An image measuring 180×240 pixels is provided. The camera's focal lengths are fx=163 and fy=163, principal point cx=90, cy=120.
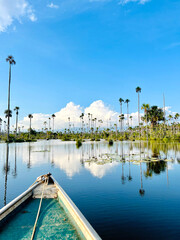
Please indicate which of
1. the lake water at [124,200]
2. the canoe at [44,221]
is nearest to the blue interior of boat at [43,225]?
the canoe at [44,221]

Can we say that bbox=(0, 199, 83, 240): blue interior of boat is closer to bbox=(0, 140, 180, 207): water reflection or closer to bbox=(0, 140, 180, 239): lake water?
bbox=(0, 140, 180, 239): lake water

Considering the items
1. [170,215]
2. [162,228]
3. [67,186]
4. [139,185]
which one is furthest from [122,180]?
[162,228]

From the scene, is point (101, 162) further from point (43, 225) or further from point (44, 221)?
point (43, 225)

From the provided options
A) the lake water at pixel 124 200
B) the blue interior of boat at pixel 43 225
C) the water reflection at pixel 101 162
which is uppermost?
the blue interior of boat at pixel 43 225

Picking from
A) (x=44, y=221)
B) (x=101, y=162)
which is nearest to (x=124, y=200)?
(x=44, y=221)

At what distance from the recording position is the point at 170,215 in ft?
27.9

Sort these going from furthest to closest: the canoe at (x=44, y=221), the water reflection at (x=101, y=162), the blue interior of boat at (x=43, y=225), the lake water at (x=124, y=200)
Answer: the water reflection at (x=101, y=162)
the lake water at (x=124, y=200)
the blue interior of boat at (x=43, y=225)
the canoe at (x=44, y=221)

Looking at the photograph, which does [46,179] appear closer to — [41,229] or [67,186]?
[67,186]

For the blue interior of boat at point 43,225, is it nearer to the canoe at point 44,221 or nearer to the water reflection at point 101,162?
the canoe at point 44,221

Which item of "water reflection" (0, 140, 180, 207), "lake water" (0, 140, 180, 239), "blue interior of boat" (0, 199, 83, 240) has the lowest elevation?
"water reflection" (0, 140, 180, 207)

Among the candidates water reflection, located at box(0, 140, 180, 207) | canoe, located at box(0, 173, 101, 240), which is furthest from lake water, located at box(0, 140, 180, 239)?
canoe, located at box(0, 173, 101, 240)

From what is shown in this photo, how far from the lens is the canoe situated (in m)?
5.46

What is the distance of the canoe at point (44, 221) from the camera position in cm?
546

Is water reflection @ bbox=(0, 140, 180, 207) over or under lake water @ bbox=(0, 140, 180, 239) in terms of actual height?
under
